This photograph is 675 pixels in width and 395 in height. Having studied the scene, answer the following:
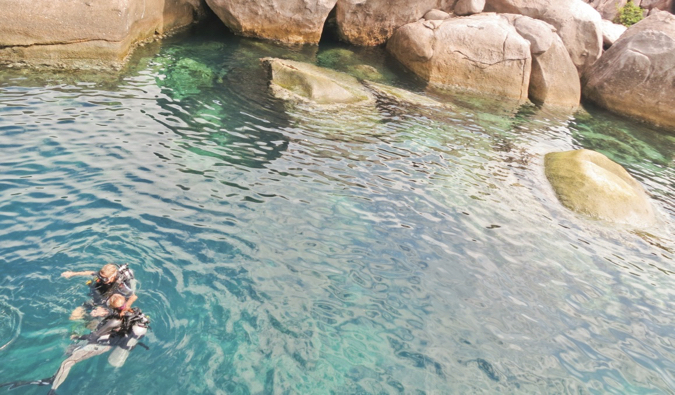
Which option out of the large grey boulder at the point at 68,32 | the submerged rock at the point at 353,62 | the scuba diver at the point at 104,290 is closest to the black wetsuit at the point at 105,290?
the scuba diver at the point at 104,290

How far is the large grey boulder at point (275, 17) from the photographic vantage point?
62.7 ft

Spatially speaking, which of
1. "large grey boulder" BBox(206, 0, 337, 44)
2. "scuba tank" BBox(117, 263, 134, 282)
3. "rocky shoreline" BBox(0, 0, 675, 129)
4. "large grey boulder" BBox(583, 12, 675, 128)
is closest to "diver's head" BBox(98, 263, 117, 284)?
"scuba tank" BBox(117, 263, 134, 282)

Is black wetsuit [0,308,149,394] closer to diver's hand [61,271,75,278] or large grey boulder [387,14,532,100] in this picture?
diver's hand [61,271,75,278]

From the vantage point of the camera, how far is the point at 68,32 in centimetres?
1359

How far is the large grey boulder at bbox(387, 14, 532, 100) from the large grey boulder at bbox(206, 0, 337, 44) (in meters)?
4.30

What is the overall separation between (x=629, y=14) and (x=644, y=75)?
11173 mm

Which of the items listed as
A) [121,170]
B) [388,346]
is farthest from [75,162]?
[388,346]

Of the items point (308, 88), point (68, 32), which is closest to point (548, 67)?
point (308, 88)

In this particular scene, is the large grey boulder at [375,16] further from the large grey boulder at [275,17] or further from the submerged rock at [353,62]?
the large grey boulder at [275,17]

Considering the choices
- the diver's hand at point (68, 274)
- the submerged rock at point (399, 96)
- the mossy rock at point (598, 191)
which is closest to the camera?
the diver's hand at point (68, 274)

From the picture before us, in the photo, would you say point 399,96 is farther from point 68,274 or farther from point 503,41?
point 68,274

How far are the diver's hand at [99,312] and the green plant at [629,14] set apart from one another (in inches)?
1235

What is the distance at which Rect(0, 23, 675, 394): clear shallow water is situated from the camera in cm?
586

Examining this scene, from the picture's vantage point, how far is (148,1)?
16.4 m
